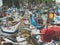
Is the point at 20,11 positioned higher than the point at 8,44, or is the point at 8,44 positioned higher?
the point at 20,11

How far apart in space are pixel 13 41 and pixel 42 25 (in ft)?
1.25

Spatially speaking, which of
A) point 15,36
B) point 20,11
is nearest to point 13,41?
point 15,36

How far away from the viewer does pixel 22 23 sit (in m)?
3.77

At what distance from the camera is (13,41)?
3785 mm

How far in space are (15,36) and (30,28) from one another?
19 centimetres

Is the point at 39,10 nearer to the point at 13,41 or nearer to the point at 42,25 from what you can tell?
the point at 42,25

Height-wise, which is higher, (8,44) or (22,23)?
(22,23)

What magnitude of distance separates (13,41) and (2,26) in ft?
0.70

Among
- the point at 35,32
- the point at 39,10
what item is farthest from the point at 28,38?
the point at 39,10

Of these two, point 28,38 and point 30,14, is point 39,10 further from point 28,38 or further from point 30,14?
point 28,38

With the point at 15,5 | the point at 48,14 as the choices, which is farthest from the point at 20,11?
the point at 48,14

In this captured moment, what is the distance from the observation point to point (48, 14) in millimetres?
3738

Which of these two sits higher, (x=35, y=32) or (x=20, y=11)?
(x=20, y=11)

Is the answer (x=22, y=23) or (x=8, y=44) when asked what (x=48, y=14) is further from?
(x=8, y=44)
